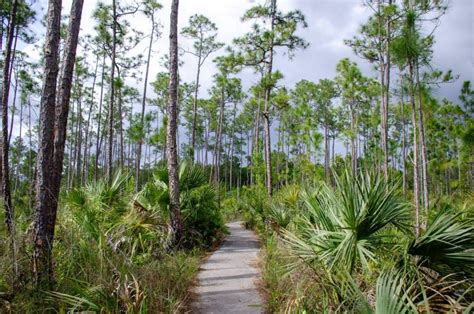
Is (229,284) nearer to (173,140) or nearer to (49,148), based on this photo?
(49,148)

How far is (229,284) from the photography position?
6797mm

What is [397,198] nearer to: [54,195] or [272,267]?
[272,267]

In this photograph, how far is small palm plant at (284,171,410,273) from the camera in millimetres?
3979

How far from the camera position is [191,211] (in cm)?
1047

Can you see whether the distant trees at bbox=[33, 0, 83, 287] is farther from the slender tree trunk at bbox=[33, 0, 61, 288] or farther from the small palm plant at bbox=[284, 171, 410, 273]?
the small palm plant at bbox=[284, 171, 410, 273]

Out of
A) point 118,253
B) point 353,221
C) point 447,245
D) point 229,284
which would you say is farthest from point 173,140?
point 447,245

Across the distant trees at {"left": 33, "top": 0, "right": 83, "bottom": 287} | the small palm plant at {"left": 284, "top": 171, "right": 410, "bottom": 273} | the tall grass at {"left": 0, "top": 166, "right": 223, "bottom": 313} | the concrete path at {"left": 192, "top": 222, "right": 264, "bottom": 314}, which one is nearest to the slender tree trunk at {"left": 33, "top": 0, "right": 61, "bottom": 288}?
the distant trees at {"left": 33, "top": 0, "right": 83, "bottom": 287}

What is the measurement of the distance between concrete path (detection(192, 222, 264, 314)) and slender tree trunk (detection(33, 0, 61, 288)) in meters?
2.33

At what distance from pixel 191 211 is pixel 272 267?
421 cm

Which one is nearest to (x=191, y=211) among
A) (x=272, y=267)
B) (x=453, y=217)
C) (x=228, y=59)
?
(x=272, y=267)

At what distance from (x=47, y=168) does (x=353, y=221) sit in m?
4.24

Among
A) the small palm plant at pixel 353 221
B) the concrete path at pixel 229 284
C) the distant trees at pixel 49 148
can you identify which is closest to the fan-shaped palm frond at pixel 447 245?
the small palm plant at pixel 353 221

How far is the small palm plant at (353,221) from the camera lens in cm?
398

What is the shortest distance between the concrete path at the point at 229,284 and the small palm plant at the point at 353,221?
161cm
